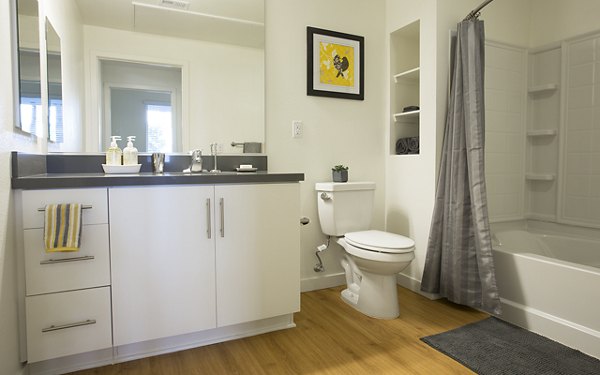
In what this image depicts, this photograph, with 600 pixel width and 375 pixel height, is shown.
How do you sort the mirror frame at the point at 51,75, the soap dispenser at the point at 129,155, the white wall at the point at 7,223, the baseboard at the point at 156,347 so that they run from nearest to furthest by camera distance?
the white wall at the point at 7,223
the baseboard at the point at 156,347
the mirror frame at the point at 51,75
the soap dispenser at the point at 129,155

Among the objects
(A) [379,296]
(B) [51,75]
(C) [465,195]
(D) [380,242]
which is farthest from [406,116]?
(B) [51,75]

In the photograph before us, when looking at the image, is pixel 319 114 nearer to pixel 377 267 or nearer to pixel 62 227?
pixel 377 267

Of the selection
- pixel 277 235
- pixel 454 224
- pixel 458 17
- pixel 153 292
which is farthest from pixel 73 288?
pixel 458 17

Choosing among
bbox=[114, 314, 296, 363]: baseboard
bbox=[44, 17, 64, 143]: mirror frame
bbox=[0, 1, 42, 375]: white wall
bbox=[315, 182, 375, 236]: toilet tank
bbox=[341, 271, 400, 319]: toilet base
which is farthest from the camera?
bbox=[315, 182, 375, 236]: toilet tank

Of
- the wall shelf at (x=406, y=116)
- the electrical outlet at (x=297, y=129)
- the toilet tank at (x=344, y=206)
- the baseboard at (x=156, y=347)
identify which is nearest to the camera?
the baseboard at (x=156, y=347)

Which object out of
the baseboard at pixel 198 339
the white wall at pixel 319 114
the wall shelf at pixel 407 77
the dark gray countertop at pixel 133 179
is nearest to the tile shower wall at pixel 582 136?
the wall shelf at pixel 407 77

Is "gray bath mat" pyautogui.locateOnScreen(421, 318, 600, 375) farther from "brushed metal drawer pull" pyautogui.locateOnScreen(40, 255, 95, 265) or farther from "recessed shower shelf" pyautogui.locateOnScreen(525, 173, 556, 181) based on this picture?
"brushed metal drawer pull" pyautogui.locateOnScreen(40, 255, 95, 265)

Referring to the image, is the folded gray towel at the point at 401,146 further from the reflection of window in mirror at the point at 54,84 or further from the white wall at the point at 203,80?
the reflection of window in mirror at the point at 54,84

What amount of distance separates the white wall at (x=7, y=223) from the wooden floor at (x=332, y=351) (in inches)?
13.5

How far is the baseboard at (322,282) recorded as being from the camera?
2.63 metres

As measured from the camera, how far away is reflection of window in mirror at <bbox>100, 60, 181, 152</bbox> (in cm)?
205

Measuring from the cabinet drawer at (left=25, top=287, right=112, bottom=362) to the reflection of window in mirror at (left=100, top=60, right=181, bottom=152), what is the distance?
89 centimetres

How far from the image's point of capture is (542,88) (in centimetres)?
275

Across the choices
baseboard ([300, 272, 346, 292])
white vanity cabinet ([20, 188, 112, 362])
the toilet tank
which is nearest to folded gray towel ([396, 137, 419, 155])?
the toilet tank
